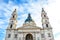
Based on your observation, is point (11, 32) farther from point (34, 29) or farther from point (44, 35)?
point (44, 35)

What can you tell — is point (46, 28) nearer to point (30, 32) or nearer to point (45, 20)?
point (45, 20)

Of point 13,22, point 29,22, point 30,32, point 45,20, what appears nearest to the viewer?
point 30,32

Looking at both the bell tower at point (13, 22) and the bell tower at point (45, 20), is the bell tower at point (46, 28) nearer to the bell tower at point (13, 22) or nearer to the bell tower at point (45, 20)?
the bell tower at point (45, 20)

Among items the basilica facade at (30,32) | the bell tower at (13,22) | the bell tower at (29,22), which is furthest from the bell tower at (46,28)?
the bell tower at (13,22)

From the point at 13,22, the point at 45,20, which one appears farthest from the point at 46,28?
the point at 13,22

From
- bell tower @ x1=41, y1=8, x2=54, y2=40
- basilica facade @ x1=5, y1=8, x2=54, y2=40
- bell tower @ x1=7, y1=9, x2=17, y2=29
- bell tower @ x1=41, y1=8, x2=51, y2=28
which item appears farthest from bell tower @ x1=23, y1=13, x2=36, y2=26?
bell tower @ x1=41, y1=8, x2=54, y2=40

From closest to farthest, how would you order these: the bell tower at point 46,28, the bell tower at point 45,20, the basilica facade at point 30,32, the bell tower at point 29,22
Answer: the bell tower at point 46,28 → the basilica facade at point 30,32 → the bell tower at point 45,20 → the bell tower at point 29,22

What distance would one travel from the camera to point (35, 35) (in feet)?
86.9

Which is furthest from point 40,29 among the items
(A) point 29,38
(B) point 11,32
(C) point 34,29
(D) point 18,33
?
(B) point 11,32

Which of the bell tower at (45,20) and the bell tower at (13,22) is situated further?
the bell tower at (13,22)

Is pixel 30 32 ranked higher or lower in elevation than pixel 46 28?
lower

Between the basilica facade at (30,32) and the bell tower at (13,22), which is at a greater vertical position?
the bell tower at (13,22)

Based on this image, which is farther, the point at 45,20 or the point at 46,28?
the point at 45,20

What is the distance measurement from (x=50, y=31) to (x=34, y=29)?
4.60 m
